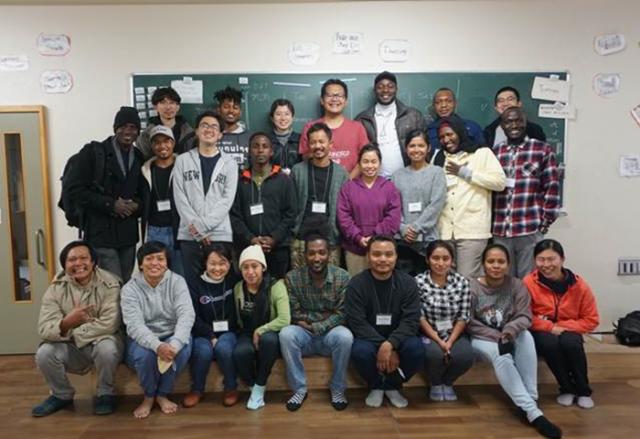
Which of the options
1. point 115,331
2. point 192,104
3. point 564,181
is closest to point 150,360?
point 115,331

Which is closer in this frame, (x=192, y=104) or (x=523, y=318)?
(x=523, y=318)

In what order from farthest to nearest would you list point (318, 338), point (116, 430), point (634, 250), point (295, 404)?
1. point (634, 250)
2. point (318, 338)
3. point (295, 404)
4. point (116, 430)

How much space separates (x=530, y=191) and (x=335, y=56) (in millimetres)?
1806

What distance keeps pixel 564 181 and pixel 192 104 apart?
3.08 meters

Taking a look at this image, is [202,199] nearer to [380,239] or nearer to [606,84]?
[380,239]

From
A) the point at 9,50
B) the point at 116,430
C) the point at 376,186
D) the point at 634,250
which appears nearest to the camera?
the point at 116,430

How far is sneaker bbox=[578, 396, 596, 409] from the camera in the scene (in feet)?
9.36

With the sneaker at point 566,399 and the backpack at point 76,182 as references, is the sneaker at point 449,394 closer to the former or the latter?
the sneaker at point 566,399

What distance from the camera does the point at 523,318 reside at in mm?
2943

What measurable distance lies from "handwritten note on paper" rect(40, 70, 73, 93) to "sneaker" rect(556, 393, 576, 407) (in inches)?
161

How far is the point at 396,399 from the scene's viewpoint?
9.53 ft

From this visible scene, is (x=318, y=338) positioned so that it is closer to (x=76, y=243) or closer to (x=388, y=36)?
(x=76, y=243)

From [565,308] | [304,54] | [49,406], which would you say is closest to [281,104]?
[304,54]

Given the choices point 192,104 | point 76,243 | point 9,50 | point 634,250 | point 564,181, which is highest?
point 9,50
